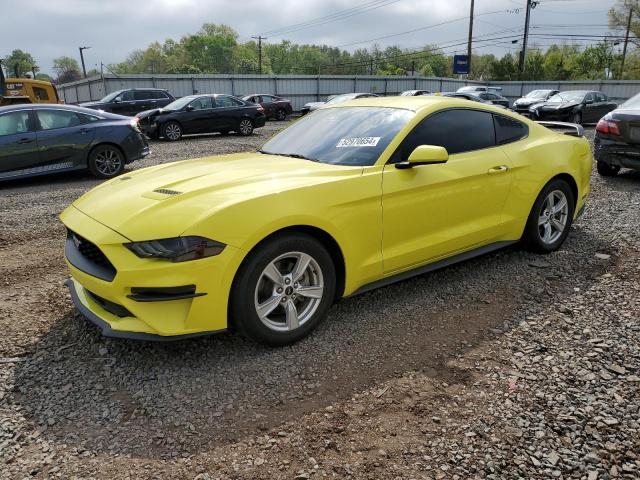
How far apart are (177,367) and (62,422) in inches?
27.1

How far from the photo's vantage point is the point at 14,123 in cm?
858

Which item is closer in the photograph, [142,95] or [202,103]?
[202,103]

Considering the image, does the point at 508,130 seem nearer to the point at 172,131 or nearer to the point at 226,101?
the point at 172,131

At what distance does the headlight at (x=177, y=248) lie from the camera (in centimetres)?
280

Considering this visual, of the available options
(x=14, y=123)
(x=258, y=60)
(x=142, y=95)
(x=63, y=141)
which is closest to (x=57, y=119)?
(x=63, y=141)

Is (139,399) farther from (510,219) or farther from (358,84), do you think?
(358,84)

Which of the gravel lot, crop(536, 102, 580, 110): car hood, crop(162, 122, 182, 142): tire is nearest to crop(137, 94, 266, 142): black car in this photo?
crop(162, 122, 182, 142): tire

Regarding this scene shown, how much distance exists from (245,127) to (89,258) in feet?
50.8

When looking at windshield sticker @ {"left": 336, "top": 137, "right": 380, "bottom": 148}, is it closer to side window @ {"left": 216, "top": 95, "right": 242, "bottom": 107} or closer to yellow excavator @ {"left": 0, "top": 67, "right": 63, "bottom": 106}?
side window @ {"left": 216, "top": 95, "right": 242, "bottom": 107}

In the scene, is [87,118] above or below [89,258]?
above

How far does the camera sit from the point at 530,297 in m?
4.07

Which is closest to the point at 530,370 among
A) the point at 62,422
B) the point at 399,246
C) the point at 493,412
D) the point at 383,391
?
the point at 493,412

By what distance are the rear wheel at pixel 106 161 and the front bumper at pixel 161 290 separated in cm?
704

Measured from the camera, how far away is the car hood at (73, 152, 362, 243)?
9.52 ft
